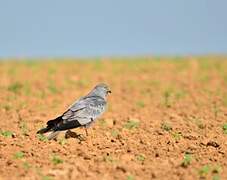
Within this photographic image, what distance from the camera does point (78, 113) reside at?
11094mm

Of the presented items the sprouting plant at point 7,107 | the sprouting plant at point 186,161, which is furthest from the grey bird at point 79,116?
the sprouting plant at point 7,107

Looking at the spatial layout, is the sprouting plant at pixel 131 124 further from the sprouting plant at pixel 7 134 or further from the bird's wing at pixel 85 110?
the sprouting plant at pixel 7 134

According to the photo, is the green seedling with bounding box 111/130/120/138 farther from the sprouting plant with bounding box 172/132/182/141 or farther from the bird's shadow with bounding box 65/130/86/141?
the sprouting plant with bounding box 172/132/182/141

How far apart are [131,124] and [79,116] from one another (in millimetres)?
2234

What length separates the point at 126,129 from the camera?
12.3 m

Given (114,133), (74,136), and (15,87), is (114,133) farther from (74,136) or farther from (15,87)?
(15,87)

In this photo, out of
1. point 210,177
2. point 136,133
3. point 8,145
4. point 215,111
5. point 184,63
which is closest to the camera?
point 210,177

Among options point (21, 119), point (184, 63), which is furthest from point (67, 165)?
point (184, 63)

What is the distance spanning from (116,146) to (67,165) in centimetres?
172

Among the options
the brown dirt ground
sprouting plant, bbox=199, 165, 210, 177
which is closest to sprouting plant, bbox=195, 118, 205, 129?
the brown dirt ground

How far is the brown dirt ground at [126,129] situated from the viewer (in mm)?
9039

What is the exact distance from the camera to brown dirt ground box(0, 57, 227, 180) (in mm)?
9039

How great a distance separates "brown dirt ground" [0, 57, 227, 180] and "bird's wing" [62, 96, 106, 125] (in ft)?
1.29

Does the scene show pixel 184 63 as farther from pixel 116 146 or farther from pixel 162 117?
pixel 116 146
